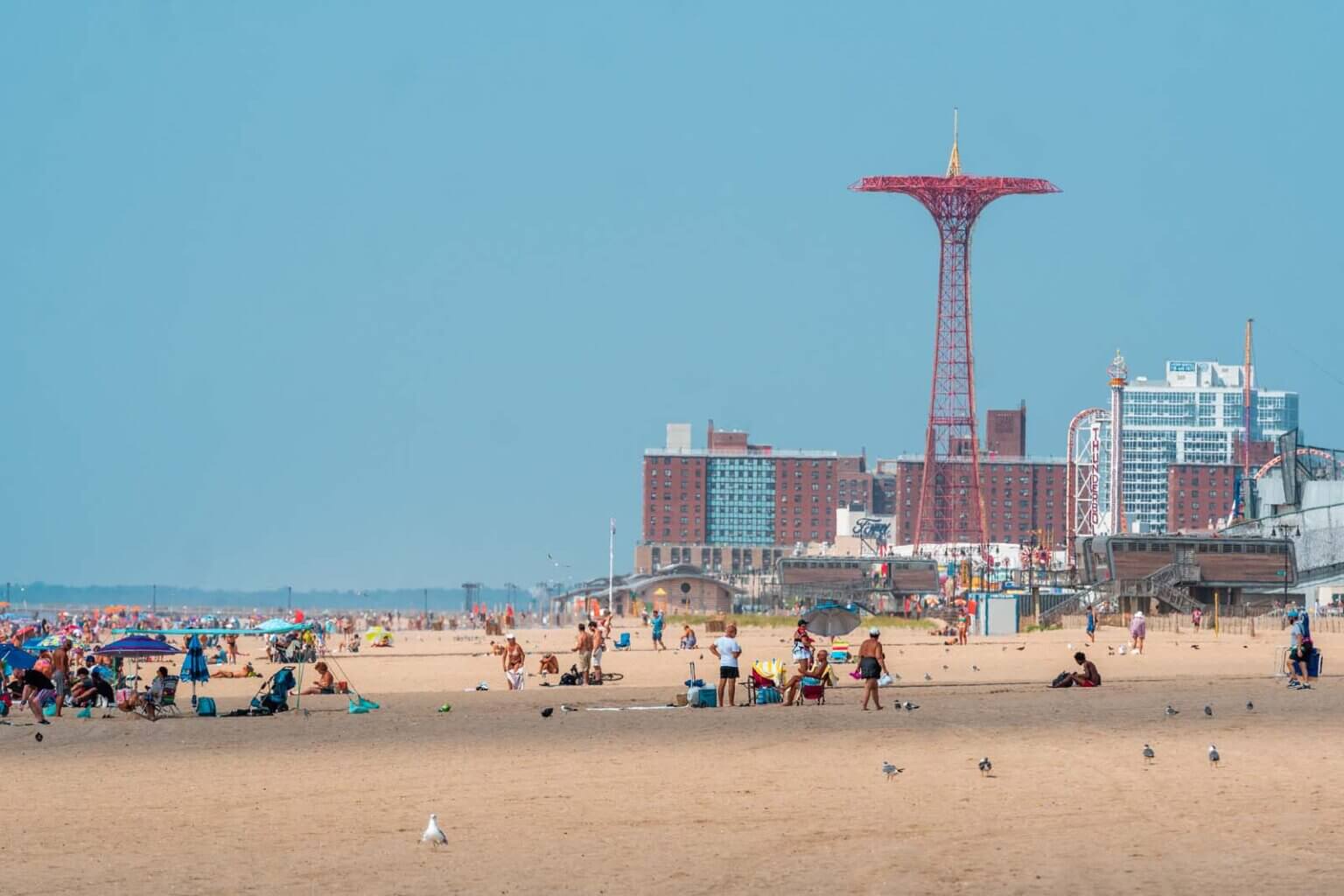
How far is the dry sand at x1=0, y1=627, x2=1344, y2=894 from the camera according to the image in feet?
48.1

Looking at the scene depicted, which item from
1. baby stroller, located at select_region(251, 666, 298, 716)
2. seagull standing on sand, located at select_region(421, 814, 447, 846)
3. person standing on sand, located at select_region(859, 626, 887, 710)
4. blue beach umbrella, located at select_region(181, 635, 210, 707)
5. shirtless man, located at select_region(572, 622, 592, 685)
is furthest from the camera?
shirtless man, located at select_region(572, 622, 592, 685)

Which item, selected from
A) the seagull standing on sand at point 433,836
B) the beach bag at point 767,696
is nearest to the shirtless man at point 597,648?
the beach bag at point 767,696

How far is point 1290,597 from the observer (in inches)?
3772

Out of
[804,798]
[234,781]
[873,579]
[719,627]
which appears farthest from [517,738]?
[873,579]

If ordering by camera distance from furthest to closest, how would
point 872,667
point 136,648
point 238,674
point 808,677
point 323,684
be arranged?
point 238,674 < point 323,684 < point 136,648 < point 808,677 < point 872,667

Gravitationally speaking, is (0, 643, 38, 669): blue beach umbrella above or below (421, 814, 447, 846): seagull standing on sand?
above

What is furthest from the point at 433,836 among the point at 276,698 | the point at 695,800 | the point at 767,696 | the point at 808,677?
the point at 808,677

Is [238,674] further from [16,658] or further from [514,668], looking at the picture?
[16,658]

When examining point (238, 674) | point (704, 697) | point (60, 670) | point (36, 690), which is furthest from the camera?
point (238, 674)

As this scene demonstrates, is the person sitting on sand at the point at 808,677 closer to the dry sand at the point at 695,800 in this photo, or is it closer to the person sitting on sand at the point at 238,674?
the dry sand at the point at 695,800

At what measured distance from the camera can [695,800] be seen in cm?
1875

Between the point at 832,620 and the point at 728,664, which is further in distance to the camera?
the point at 832,620

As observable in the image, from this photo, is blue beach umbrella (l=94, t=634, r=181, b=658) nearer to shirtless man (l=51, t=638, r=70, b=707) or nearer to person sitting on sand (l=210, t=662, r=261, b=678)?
shirtless man (l=51, t=638, r=70, b=707)

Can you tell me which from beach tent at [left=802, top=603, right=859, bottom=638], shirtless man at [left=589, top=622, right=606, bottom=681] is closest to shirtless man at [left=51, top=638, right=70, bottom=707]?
shirtless man at [left=589, top=622, right=606, bottom=681]
